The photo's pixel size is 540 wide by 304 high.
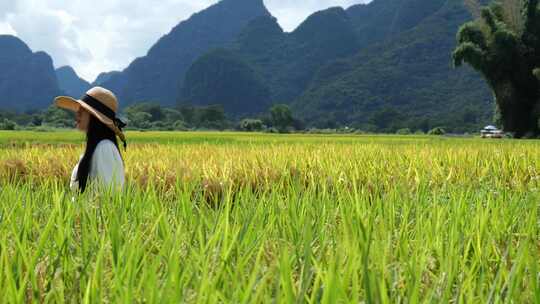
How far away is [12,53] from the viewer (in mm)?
178875

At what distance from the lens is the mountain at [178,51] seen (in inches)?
6668

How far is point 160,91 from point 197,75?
3309 cm

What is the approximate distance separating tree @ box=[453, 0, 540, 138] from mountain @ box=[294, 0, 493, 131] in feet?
187

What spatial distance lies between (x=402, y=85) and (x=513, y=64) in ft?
247

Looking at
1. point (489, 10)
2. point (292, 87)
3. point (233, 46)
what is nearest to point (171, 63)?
point (233, 46)

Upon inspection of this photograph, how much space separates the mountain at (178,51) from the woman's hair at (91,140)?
520ft

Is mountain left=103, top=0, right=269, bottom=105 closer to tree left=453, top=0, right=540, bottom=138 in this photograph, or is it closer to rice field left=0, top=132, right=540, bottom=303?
tree left=453, top=0, right=540, bottom=138

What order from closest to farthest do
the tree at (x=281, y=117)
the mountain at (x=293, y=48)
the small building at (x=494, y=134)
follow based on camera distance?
the small building at (x=494, y=134) → the tree at (x=281, y=117) → the mountain at (x=293, y=48)

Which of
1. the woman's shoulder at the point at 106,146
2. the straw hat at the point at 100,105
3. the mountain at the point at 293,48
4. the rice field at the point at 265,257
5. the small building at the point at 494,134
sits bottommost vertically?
the small building at the point at 494,134

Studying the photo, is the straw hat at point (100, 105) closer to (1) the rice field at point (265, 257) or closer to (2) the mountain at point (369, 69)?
(1) the rice field at point (265, 257)

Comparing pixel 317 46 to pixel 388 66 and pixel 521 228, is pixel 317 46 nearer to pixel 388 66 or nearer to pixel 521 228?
pixel 388 66

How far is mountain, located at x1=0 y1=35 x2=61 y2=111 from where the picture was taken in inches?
6777

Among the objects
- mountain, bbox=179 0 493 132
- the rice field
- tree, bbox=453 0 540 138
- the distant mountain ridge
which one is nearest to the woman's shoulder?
the rice field

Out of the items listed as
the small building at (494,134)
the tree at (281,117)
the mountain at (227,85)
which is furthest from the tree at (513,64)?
the mountain at (227,85)
